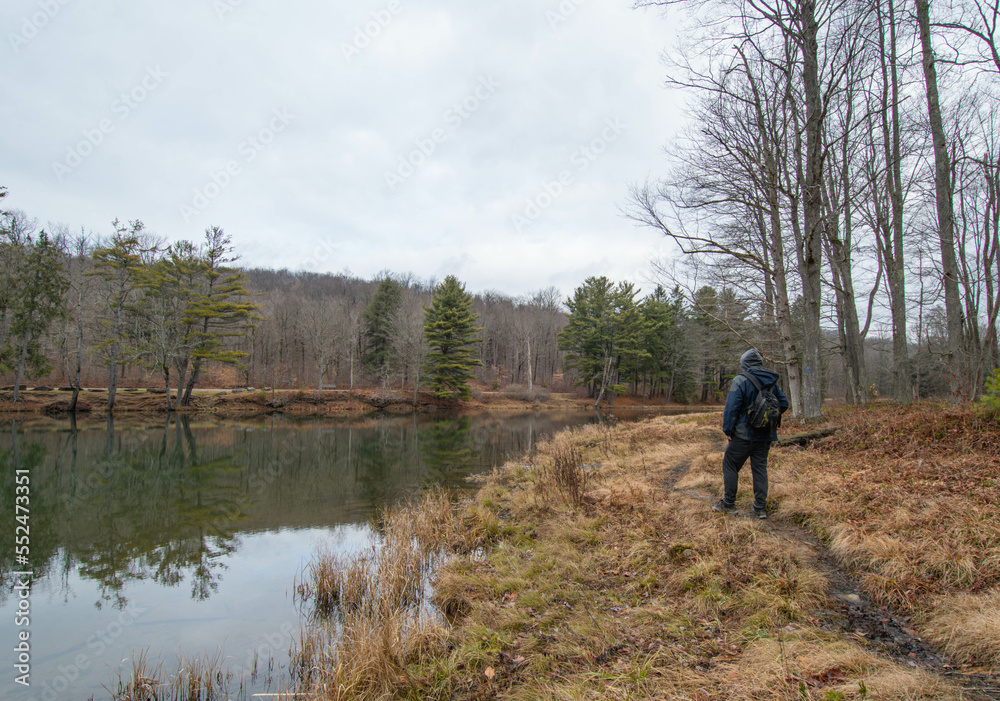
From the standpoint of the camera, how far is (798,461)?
318 inches

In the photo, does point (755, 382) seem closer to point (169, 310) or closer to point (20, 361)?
point (169, 310)

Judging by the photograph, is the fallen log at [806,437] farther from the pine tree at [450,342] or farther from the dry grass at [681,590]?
the pine tree at [450,342]

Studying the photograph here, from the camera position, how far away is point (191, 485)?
43.4 feet

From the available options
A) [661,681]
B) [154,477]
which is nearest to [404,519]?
[661,681]

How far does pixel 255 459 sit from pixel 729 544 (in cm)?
1671

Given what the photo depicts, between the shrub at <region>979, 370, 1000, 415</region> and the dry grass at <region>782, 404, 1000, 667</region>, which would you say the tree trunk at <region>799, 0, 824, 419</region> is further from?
the shrub at <region>979, 370, 1000, 415</region>

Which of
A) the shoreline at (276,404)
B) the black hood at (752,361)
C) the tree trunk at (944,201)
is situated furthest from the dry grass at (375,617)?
the shoreline at (276,404)

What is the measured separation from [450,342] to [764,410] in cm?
3832

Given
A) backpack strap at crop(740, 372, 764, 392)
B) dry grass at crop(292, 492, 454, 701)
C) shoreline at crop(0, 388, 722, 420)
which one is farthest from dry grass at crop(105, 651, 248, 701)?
shoreline at crop(0, 388, 722, 420)

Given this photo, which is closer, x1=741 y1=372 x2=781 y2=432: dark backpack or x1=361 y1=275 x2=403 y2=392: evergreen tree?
x1=741 y1=372 x2=781 y2=432: dark backpack

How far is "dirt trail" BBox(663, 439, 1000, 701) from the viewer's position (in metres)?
2.69

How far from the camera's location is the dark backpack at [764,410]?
227 inches

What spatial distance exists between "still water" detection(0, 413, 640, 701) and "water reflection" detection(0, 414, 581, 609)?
47 millimetres

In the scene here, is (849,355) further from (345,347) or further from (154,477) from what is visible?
(345,347)
